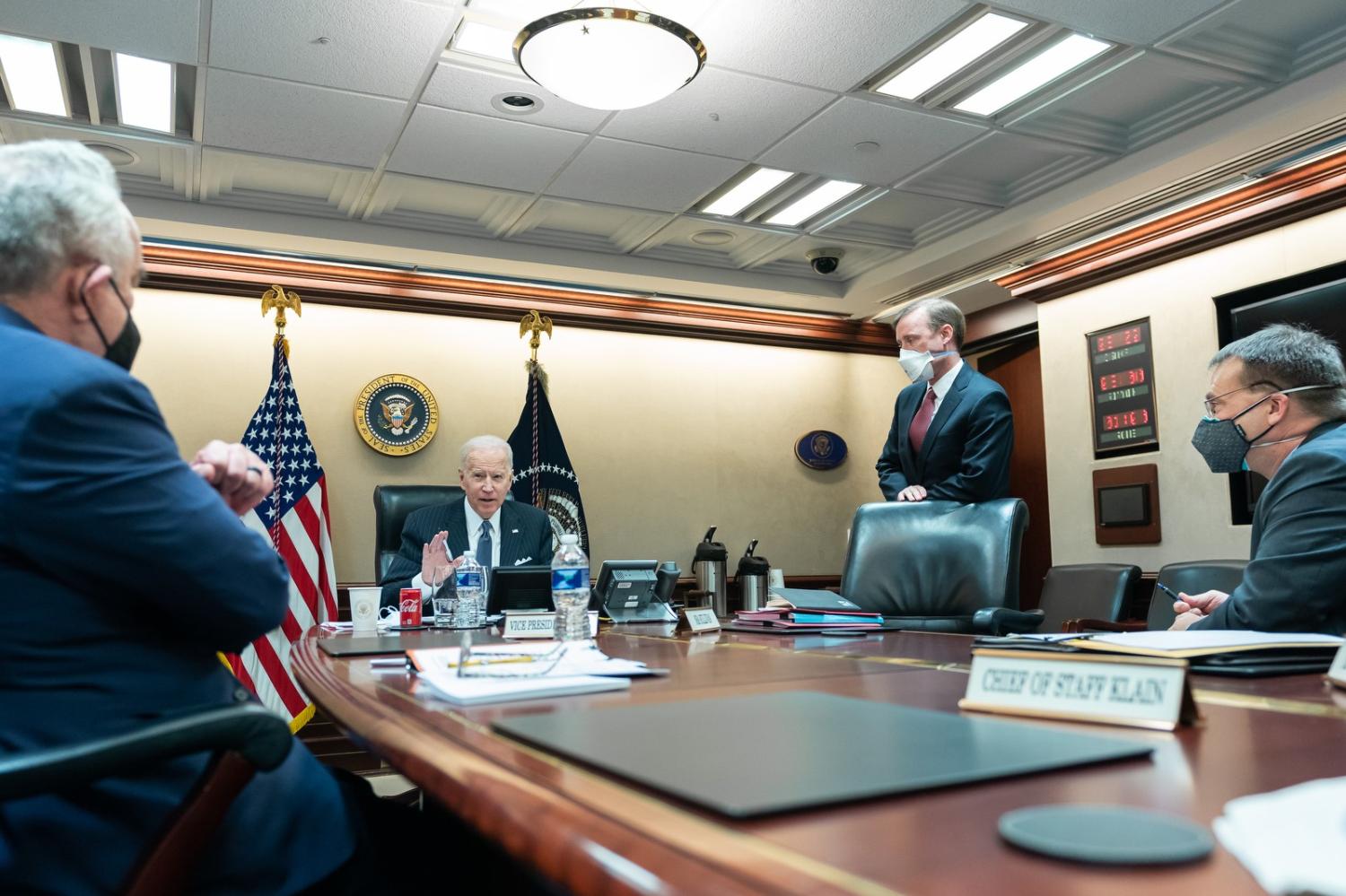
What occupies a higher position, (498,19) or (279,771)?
(498,19)

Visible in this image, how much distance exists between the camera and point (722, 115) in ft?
14.4

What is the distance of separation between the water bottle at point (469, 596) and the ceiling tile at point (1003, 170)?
Answer: 3.32 m

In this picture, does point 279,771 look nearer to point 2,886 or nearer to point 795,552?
point 2,886

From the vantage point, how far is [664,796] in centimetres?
68

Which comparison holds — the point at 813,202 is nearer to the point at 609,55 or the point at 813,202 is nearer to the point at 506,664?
the point at 609,55

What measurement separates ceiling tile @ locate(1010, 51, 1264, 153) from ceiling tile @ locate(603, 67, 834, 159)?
3.51 ft

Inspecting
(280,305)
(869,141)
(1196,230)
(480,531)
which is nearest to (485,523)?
(480,531)

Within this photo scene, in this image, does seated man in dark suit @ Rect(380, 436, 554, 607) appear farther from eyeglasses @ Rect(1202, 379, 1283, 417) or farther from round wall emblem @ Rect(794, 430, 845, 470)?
round wall emblem @ Rect(794, 430, 845, 470)

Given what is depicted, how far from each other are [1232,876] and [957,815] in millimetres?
160

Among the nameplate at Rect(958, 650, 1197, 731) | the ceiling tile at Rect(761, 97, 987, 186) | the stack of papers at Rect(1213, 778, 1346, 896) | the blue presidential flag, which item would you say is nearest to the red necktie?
the ceiling tile at Rect(761, 97, 987, 186)

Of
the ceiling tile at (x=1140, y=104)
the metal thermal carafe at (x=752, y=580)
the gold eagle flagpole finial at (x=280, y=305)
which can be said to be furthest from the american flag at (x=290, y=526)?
the ceiling tile at (x=1140, y=104)

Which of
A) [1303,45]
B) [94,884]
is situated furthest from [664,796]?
[1303,45]

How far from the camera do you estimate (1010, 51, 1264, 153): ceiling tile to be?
4.10 meters

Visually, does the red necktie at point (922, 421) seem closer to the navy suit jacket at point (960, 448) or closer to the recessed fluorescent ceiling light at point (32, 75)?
the navy suit jacket at point (960, 448)
